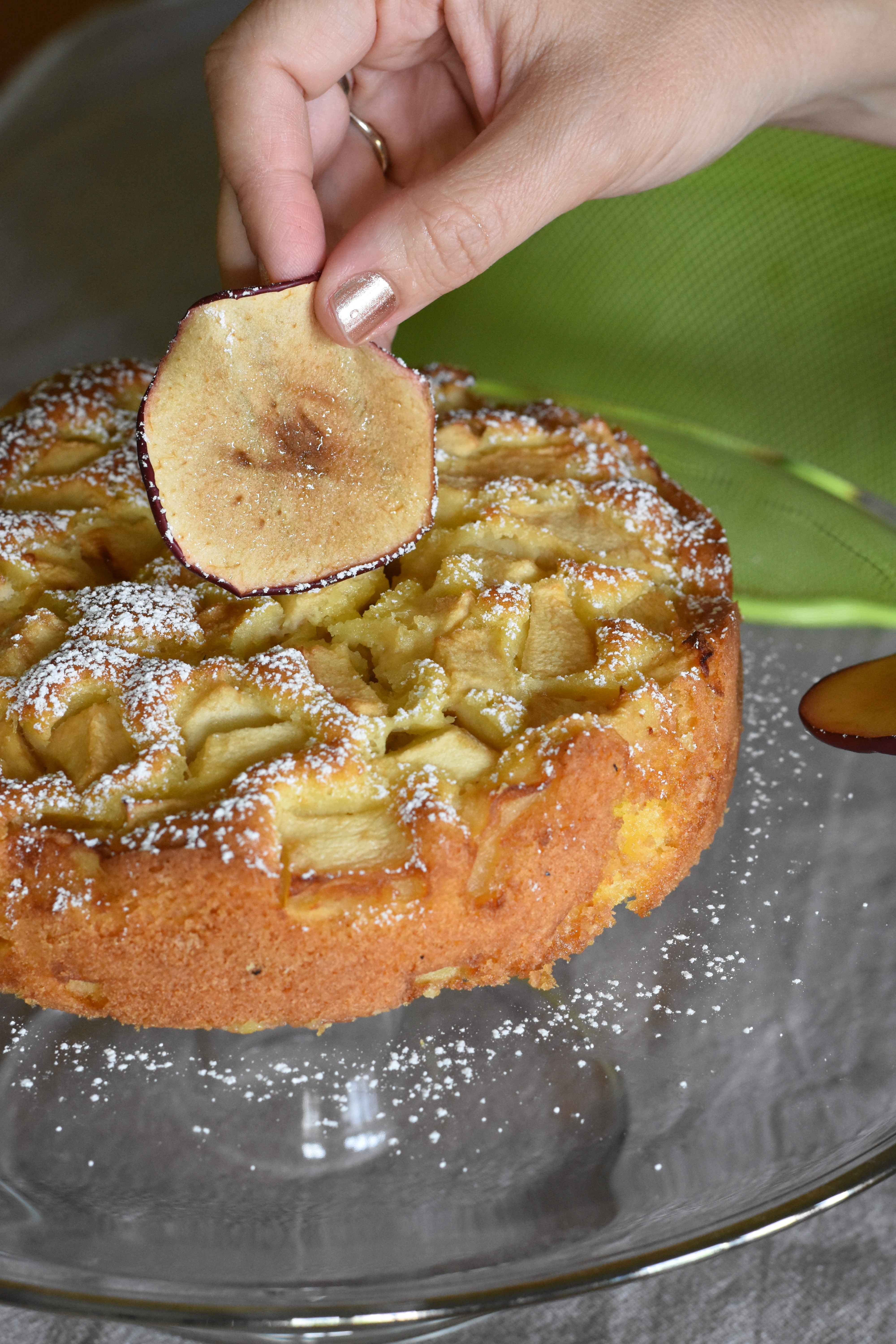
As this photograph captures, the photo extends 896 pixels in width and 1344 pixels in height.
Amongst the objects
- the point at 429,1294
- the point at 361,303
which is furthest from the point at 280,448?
the point at 429,1294

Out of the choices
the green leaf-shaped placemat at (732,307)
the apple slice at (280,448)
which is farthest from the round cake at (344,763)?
the green leaf-shaped placemat at (732,307)

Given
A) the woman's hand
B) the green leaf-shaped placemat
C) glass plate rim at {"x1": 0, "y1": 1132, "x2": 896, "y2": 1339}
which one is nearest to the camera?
glass plate rim at {"x1": 0, "y1": 1132, "x2": 896, "y2": 1339}

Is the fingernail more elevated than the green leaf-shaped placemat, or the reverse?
the fingernail

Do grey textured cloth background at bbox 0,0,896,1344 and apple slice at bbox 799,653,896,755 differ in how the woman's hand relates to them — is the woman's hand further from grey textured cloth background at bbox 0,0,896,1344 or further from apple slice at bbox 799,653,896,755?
grey textured cloth background at bbox 0,0,896,1344

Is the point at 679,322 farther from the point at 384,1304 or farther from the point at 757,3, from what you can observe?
the point at 384,1304

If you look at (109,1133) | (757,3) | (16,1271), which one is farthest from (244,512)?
(757,3)

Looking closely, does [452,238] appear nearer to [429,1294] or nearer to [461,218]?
[461,218]

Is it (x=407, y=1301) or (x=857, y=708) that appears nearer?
(x=407, y=1301)

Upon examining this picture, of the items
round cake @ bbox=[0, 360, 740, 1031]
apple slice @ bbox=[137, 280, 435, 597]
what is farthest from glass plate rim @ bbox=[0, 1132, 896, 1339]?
apple slice @ bbox=[137, 280, 435, 597]
